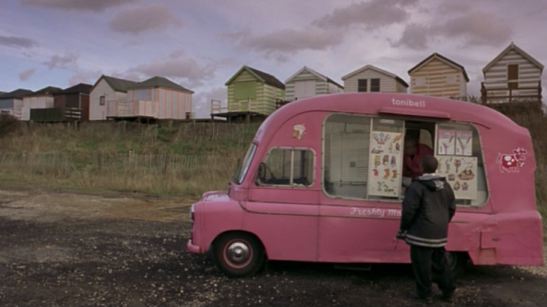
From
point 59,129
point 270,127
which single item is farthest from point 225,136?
point 270,127

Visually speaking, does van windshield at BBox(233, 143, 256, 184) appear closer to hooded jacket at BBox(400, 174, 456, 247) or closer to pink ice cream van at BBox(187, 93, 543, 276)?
pink ice cream van at BBox(187, 93, 543, 276)

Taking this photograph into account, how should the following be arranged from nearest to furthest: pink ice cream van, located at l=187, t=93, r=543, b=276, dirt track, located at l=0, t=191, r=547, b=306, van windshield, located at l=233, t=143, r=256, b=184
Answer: dirt track, located at l=0, t=191, r=547, b=306 < pink ice cream van, located at l=187, t=93, r=543, b=276 < van windshield, located at l=233, t=143, r=256, b=184

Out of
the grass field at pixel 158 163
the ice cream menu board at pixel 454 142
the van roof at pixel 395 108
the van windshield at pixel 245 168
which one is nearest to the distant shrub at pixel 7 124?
the grass field at pixel 158 163

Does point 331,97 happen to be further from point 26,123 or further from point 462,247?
point 26,123

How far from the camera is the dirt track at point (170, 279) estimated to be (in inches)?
240

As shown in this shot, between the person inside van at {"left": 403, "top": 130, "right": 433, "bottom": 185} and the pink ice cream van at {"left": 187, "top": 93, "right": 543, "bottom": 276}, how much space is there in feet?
0.14

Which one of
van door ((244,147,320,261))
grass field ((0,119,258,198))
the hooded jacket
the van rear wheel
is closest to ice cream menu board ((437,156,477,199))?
the van rear wheel

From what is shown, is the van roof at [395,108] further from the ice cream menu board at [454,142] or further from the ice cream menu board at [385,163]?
the ice cream menu board at [385,163]

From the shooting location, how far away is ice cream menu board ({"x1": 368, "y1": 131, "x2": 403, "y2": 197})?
7.02m

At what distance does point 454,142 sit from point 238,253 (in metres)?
3.29

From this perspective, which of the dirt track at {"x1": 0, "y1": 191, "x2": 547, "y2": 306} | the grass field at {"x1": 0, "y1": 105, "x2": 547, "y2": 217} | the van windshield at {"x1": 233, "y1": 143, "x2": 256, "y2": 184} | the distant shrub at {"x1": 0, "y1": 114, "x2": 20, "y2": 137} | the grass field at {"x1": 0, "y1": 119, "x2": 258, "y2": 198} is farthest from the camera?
the distant shrub at {"x1": 0, "y1": 114, "x2": 20, "y2": 137}

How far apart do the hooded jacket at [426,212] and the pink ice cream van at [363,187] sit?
3.41 feet

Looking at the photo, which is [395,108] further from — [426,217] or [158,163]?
[158,163]

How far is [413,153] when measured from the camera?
7.28 m
